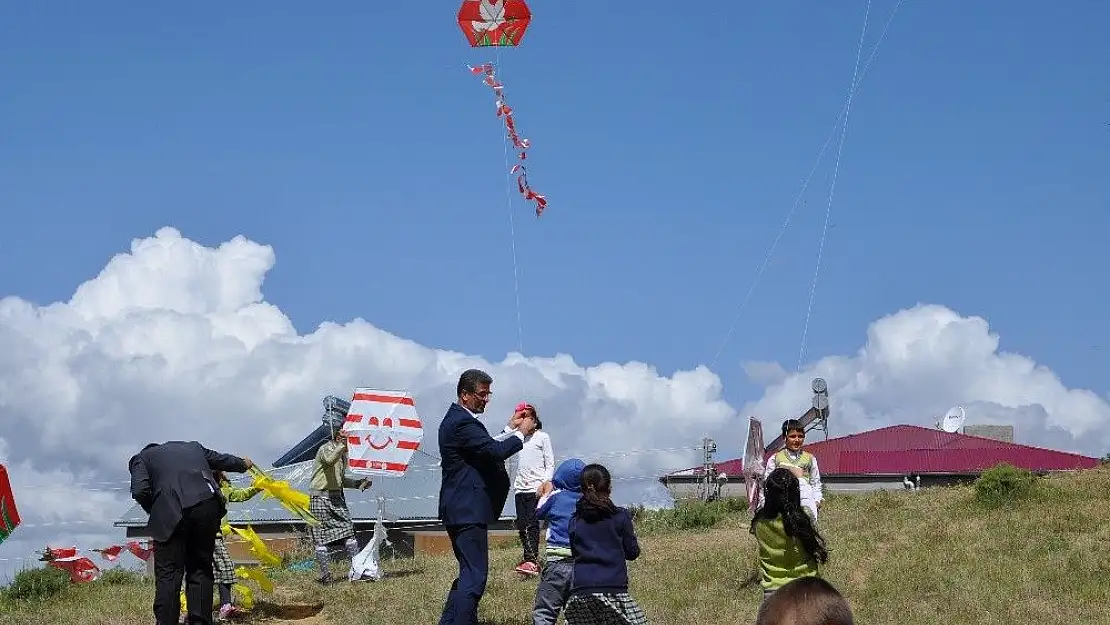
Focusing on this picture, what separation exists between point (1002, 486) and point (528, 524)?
6846mm

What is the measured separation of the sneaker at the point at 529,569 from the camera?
507 inches

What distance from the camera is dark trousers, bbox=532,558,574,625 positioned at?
28.9ft

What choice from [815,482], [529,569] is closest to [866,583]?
[815,482]

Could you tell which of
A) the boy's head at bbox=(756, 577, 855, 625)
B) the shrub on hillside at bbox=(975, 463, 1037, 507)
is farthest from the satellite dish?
the boy's head at bbox=(756, 577, 855, 625)

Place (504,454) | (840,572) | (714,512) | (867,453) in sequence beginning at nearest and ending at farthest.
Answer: (504,454) → (840,572) → (714,512) → (867,453)

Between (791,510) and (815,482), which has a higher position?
(815,482)

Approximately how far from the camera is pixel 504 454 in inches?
333

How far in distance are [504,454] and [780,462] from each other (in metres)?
3.10

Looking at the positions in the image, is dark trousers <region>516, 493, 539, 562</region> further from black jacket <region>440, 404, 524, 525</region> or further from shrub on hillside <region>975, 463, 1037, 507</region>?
shrub on hillside <region>975, 463, 1037, 507</region>

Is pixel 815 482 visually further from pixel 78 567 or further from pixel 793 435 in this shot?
pixel 78 567

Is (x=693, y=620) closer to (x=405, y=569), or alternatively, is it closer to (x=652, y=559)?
(x=652, y=559)

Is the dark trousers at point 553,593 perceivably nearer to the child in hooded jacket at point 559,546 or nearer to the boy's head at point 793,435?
the child in hooded jacket at point 559,546

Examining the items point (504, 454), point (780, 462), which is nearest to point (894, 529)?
point (780, 462)

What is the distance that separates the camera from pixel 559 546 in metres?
9.12
